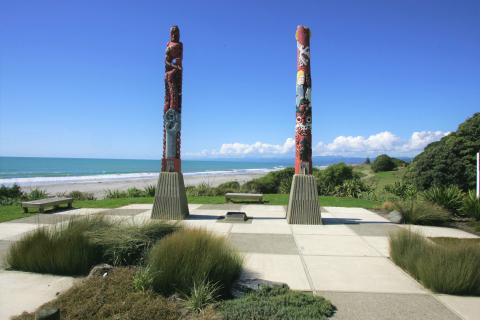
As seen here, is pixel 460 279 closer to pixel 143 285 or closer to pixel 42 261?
pixel 143 285

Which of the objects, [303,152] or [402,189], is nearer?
[303,152]

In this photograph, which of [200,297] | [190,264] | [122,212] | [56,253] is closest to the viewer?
[200,297]

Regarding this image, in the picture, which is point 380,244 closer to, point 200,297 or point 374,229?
point 374,229

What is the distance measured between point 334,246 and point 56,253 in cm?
505

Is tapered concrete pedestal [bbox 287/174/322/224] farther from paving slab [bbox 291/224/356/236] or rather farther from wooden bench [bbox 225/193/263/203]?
wooden bench [bbox 225/193/263/203]

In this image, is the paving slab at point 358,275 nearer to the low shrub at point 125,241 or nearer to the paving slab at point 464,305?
the paving slab at point 464,305

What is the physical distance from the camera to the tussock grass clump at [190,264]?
4.11 metres

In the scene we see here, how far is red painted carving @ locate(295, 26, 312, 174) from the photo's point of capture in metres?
9.37

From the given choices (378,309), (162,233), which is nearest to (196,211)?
(162,233)

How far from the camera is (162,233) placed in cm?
566

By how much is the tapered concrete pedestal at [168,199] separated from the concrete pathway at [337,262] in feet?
1.79

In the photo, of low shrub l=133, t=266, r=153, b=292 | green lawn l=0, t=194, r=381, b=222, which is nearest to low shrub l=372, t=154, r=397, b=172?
green lawn l=0, t=194, r=381, b=222

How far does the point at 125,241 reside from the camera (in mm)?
5137

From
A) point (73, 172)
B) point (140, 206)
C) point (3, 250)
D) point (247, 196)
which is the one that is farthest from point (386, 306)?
point (73, 172)
